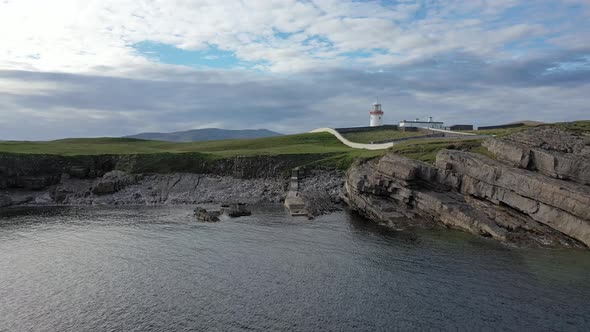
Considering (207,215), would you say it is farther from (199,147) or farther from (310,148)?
(199,147)

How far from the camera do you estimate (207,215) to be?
6034 centimetres

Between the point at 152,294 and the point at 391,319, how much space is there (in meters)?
18.3

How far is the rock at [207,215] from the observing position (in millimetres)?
59438

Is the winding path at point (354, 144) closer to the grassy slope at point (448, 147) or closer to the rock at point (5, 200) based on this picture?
the grassy slope at point (448, 147)

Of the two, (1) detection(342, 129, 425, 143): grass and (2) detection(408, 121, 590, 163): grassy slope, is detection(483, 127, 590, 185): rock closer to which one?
(2) detection(408, 121, 590, 163): grassy slope

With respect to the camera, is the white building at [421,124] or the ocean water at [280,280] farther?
the white building at [421,124]

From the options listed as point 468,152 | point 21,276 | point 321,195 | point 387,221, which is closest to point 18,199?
point 21,276

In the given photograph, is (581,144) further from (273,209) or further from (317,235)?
(273,209)

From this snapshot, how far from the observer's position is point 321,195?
72.7 meters

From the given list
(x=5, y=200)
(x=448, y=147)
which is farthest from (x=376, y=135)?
(x=5, y=200)

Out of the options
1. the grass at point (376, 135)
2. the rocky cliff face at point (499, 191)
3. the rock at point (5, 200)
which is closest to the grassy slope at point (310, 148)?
the grass at point (376, 135)

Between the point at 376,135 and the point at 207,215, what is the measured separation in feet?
225

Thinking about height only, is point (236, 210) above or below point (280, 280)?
above

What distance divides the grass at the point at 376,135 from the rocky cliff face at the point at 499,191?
41006 millimetres
